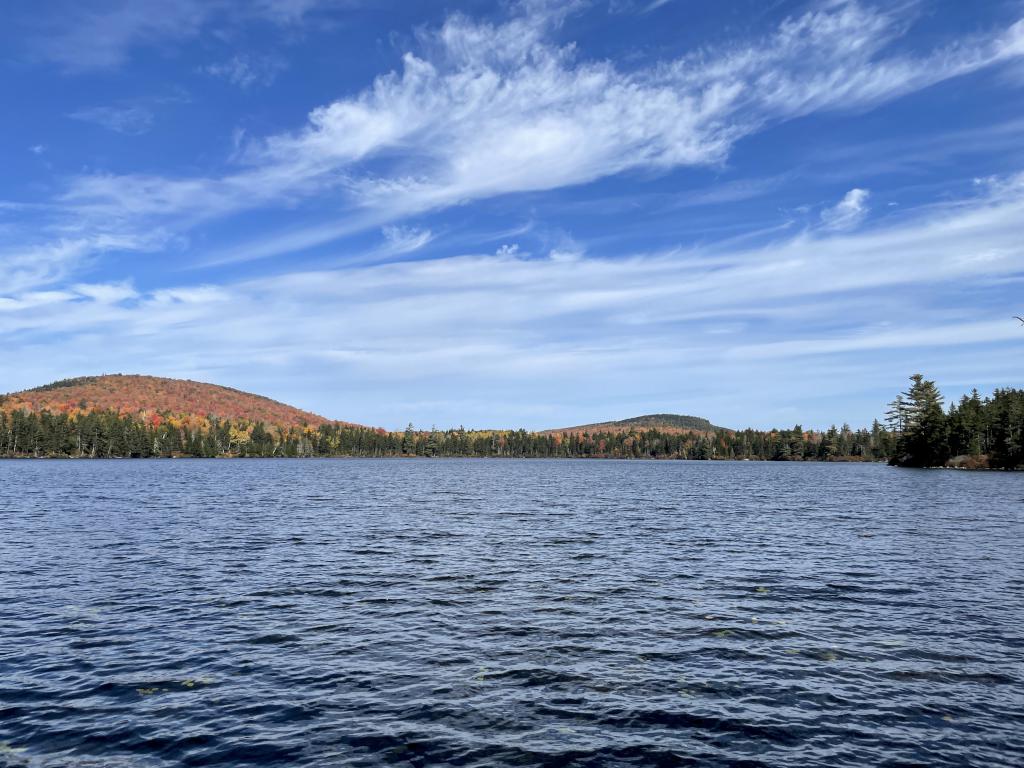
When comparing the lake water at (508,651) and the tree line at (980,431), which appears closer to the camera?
the lake water at (508,651)

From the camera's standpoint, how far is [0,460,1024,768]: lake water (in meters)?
16.7

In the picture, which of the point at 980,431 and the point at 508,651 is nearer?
the point at 508,651

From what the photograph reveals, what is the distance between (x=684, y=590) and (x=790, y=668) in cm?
1144

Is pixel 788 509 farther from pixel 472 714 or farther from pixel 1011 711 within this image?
pixel 472 714

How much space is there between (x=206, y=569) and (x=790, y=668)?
31010mm

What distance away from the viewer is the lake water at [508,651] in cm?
1667

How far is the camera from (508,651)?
2369 cm

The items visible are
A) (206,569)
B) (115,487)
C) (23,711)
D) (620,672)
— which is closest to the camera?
(23,711)

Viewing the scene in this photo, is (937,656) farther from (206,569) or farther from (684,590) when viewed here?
(206,569)

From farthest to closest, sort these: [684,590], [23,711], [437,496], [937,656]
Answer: [437,496]
[684,590]
[937,656]
[23,711]

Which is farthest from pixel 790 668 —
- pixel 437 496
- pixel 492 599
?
pixel 437 496

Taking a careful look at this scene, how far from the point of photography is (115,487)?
10962cm

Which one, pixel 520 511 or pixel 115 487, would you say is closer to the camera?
pixel 520 511

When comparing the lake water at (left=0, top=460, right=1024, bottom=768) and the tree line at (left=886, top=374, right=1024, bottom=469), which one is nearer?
the lake water at (left=0, top=460, right=1024, bottom=768)
